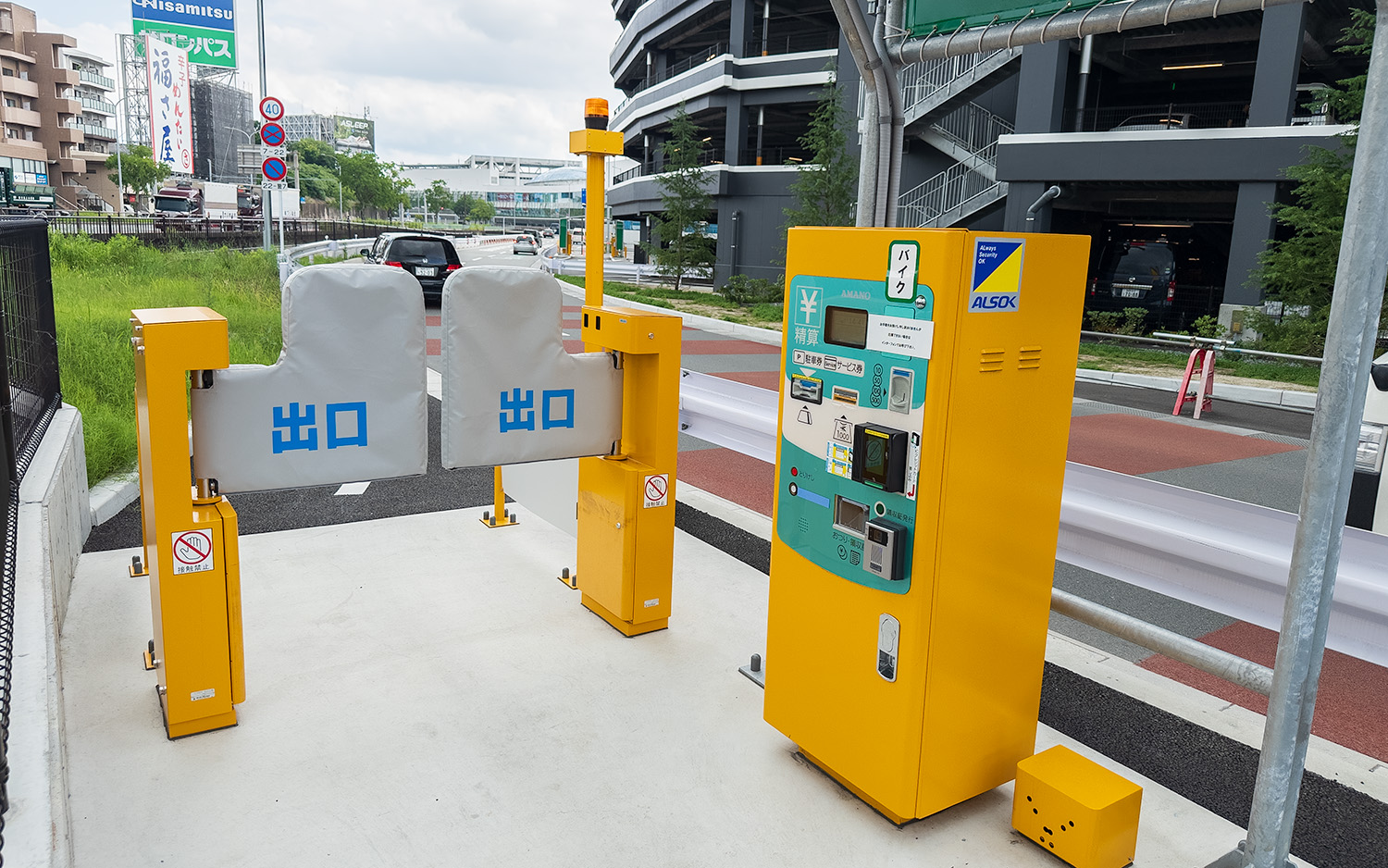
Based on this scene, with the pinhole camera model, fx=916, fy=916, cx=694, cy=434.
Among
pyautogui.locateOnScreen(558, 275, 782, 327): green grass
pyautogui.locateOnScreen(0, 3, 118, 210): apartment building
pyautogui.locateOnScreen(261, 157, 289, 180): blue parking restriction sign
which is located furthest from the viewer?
pyautogui.locateOnScreen(0, 3, 118, 210): apartment building

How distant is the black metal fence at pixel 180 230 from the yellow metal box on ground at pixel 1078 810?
88.4 feet

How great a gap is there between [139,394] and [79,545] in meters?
2.52

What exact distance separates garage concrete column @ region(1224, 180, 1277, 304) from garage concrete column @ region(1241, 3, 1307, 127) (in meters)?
1.45

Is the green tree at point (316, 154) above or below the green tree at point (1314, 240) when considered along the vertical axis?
above

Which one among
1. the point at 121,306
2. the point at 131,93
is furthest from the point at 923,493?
the point at 131,93

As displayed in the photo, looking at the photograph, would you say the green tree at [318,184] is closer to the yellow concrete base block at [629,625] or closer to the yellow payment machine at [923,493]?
the yellow concrete base block at [629,625]

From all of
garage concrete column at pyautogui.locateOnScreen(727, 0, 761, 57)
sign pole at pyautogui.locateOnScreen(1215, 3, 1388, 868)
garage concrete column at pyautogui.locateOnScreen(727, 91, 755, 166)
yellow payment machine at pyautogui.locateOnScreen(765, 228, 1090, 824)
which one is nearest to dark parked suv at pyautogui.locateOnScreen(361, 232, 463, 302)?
garage concrete column at pyautogui.locateOnScreen(727, 91, 755, 166)

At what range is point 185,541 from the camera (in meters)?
3.42

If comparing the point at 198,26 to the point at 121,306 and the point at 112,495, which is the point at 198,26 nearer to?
the point at 121,306

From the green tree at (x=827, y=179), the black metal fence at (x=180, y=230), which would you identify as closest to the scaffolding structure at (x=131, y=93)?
the black metal fence at (x=180, y=230)

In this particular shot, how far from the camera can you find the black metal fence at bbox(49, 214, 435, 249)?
25.6 meters

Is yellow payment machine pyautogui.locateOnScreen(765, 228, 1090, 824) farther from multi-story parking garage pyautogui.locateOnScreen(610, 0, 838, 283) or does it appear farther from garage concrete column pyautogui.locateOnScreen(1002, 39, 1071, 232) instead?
multi-story parking garage pyautogui.locateOnScreen(610, 0, 838, 283)

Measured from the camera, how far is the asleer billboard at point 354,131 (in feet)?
561

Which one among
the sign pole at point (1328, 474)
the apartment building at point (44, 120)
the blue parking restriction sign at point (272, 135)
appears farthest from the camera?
the apartment building at point (44, 120)
